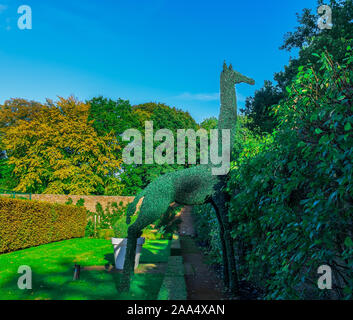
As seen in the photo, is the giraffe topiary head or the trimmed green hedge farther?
the giraffe topiary head

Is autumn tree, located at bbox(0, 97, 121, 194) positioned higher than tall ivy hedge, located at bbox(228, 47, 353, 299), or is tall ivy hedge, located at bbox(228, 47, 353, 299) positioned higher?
autumn tree, located at bbox(0, 97, 121, 194)

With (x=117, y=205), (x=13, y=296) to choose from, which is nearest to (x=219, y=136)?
(x=13, y=296)

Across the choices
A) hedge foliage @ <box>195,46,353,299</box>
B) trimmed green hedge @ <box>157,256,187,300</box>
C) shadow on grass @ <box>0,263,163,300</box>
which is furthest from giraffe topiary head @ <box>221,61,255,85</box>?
shadow on grass @ <box>0,263,163,300</box>

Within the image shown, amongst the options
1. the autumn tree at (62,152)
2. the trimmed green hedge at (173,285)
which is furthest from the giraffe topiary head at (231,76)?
the autumn tree at (62,152)

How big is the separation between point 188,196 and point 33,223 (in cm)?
1184

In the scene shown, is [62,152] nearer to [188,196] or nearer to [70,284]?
[70,284]

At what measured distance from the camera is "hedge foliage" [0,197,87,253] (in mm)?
12016

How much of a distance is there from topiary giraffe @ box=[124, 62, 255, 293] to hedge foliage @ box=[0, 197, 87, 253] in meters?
9.04

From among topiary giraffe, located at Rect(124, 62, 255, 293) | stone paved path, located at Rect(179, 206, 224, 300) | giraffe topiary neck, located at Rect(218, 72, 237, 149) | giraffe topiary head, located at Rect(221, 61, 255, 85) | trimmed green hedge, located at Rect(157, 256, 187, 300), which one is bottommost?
stone paved path, located at Rect(179, 206, 224, 300)

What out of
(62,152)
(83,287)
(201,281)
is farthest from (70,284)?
(62,152)

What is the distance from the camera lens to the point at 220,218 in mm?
5844

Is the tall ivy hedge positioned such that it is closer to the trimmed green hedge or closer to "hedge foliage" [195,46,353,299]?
"hedge foliage" [195,46,353,299]
